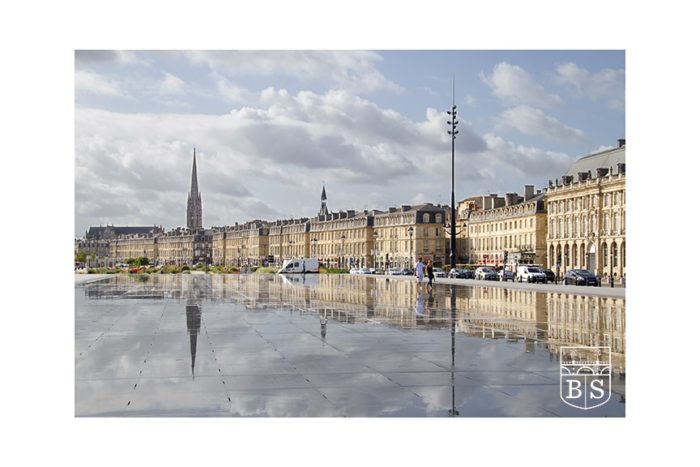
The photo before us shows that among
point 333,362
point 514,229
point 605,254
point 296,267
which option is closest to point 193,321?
point 333,362

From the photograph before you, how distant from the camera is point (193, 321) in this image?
1875cm

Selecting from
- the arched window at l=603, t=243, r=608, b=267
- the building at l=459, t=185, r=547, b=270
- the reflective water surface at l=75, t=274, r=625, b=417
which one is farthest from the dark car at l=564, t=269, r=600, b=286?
the building at l=459, t=185, r=547, b=270

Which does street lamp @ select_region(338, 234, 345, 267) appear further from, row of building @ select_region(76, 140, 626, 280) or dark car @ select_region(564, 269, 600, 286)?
dark car @ select_region(564, 269, 600, 286)

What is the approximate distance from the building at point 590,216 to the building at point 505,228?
4.11 m

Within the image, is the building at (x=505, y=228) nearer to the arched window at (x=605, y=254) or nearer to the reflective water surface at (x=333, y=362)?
the arched window at (x=605, y=254)

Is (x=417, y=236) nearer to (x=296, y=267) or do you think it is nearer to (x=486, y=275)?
(x=296, y=267)

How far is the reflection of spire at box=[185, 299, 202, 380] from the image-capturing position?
528 inches

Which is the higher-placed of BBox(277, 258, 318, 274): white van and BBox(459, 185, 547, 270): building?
BBox(459, 185, 547, 270): building

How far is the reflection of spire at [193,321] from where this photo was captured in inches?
528

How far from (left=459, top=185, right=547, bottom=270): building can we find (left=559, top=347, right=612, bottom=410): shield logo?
83.9 m

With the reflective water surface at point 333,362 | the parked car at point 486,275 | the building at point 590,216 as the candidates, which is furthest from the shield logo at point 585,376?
the building at point 590,216
